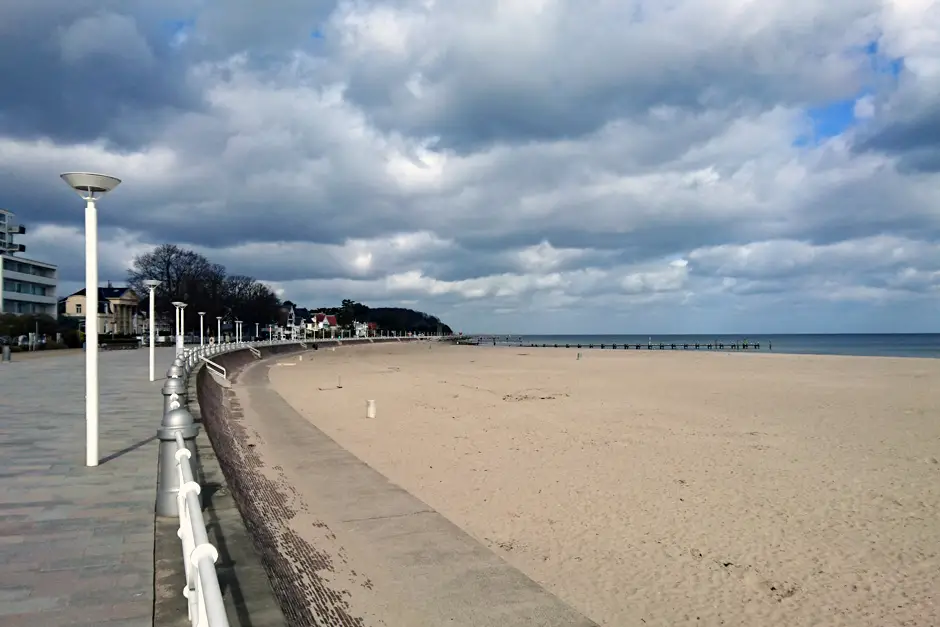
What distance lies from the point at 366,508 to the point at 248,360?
3849 centimetres

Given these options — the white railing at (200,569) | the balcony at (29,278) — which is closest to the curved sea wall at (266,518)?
the white railing at (200,569)

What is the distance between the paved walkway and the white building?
252 ft

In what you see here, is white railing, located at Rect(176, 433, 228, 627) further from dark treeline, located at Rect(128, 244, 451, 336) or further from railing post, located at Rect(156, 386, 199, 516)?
dark treeline, located at Rect(128, 244, 451, 336)

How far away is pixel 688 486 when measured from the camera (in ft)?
31.0

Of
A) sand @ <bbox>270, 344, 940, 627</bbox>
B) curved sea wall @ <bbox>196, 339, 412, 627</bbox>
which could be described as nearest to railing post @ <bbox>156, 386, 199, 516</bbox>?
curved sea wall @ <bbox>196, 339, 412, 627</bbox>

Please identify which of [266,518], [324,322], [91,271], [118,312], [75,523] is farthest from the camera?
[324,322]

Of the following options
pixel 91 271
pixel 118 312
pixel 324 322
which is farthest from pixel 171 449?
pixel 324 322

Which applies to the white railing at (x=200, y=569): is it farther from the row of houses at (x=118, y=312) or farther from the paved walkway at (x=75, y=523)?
the row of houses at (x=118, y=312)

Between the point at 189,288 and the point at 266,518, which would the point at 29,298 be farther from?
the point at 266,518

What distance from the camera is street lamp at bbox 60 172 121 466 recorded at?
255 inches

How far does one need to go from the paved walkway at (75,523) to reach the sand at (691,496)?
3.55m

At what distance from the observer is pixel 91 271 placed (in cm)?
686

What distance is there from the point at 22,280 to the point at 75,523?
91959mm

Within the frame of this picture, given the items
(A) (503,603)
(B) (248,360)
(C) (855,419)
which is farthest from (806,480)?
(B) (248,360)
